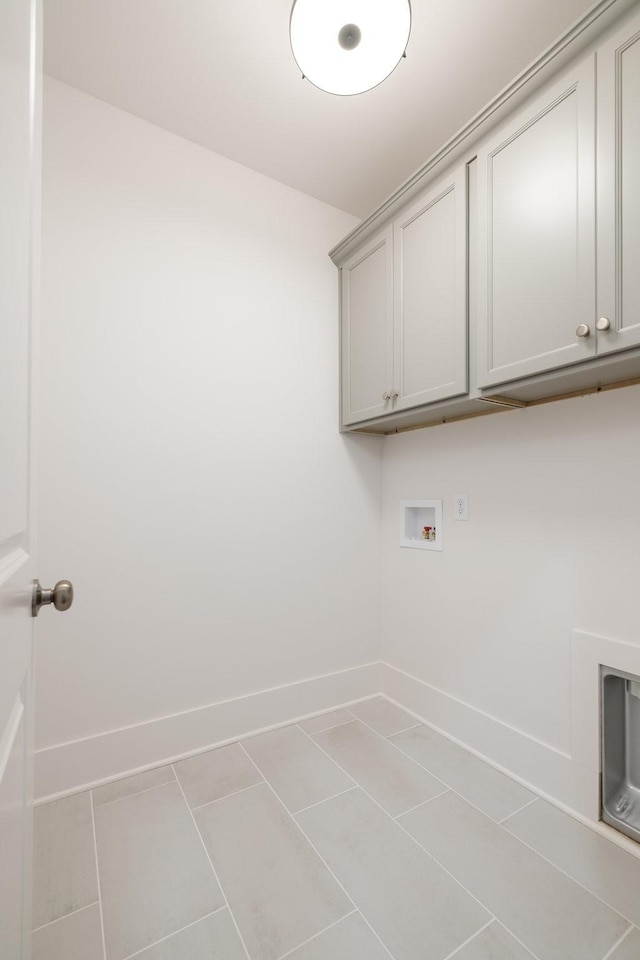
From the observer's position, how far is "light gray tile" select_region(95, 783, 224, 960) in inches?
44.9

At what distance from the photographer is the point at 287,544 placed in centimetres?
219

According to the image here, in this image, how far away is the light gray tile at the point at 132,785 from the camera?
1.62m

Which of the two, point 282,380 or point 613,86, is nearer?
point 613,86

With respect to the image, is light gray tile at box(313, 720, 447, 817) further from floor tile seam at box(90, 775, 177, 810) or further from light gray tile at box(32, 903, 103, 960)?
light gray tile at box(32, 903, 103, 960)

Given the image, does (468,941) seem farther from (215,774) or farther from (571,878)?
(215,774)

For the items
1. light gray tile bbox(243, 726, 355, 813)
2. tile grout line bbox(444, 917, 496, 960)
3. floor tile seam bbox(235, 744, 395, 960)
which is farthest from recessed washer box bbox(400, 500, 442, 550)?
tile grout line bbox(444, 917, 496, 960)

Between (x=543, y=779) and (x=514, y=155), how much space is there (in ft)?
7.19

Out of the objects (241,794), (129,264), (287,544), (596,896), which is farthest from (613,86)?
(241,794)

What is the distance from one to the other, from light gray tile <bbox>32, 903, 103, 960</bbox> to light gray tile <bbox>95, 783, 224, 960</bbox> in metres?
0.03

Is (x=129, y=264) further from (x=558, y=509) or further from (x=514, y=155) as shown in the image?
(x=558, y=509)

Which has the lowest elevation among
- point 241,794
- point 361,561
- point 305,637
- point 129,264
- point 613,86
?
point 241,794

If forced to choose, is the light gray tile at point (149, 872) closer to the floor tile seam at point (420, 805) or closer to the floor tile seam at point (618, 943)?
the floor tile seam at point (420, 805)

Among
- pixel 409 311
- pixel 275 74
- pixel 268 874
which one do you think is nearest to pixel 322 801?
pixel 268 874

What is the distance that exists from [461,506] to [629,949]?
4.57 feet
